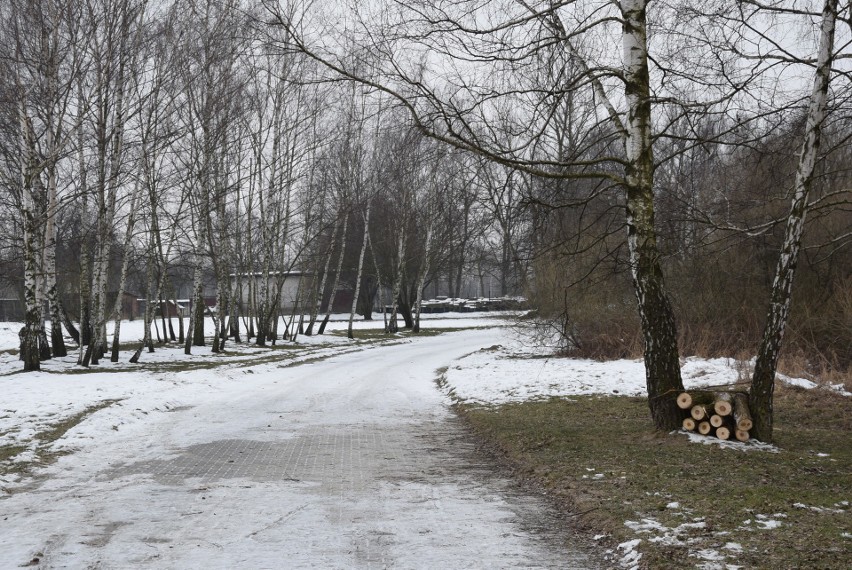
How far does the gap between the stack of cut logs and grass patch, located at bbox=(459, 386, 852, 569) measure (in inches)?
13.6

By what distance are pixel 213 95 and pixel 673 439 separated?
21594 millimetres

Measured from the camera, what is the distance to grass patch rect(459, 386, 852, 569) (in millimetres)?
5402

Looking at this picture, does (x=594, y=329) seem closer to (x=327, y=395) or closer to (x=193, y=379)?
(x=327, y=395)

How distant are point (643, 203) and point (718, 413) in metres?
2.76

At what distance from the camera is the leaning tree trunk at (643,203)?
9.37m

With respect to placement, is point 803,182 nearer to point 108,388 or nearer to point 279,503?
point 279,503

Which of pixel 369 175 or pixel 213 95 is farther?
pixel 369 175

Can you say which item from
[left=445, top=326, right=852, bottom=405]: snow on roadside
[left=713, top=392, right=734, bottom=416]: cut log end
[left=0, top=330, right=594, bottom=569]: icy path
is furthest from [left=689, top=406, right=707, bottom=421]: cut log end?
[left=445, top=326, right=852, bottom=405]: snow on roadside

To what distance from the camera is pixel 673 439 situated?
9.43 meters

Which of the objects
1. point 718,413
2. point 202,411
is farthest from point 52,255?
point 718,413

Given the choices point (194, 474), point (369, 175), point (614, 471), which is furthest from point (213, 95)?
point (614, 471)

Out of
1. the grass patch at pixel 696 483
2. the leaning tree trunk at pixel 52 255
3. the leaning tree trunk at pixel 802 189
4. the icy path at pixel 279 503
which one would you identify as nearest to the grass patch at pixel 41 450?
the icy path at pixel 279 503

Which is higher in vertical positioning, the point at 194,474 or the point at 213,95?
the point at 213,95

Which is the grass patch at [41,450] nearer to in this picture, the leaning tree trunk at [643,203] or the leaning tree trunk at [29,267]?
the leaning tree trunk at [643,203]
